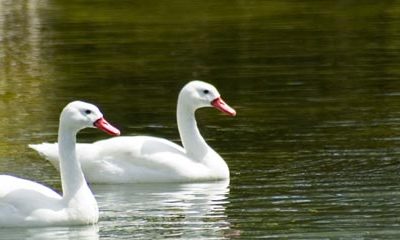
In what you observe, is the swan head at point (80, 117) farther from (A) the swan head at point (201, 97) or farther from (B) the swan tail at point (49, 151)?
(A) the swan head at point (201, 97)

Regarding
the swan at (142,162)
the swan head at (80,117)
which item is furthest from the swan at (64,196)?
the swan at (142,162)

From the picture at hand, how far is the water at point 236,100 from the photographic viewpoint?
559 inches

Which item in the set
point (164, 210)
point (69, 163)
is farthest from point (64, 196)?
point (164, 210)

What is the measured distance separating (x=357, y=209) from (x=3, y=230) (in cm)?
296

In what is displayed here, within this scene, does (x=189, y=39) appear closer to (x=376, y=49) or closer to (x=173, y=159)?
(x=376, y=49)

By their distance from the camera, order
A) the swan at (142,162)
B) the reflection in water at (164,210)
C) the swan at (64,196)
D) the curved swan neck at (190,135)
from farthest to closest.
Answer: the curved swan neck at (190,135) < the swan at (142,162) < the swan at (64,196) < the reflection in water at (164,210)

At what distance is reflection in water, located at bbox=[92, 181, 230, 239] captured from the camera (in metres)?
13.6

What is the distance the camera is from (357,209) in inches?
560

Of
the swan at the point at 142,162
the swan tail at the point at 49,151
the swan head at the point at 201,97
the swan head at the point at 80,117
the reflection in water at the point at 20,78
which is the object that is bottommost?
the reflection in water at the point at 20,78

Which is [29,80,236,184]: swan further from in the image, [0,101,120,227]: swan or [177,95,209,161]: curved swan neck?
[0,101,120,227]: swan

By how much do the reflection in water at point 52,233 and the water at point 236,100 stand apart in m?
0.02

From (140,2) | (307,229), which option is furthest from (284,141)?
(140,2)

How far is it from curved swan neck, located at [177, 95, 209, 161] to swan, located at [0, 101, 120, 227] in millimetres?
2691

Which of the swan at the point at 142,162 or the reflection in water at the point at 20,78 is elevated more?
the swan at the point at 142,162
